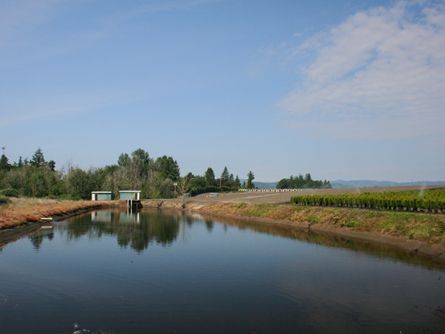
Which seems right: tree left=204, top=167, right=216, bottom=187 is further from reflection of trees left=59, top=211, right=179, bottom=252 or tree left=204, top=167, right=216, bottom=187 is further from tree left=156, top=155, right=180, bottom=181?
reflection of trees left=59, top=211, right=179, bottom=252

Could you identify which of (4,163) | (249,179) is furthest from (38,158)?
(249,179)

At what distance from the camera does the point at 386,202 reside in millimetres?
43219

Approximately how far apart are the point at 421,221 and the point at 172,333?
1039 inches

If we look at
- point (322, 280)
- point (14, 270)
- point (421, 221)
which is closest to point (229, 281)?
point (322, 280)

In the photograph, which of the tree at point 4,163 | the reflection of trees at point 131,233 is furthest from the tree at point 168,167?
the reflection of trees at point 131,233

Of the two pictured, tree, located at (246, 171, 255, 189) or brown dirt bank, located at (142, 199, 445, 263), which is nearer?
brown dirt bank, located at (142, 199, 445, 263)

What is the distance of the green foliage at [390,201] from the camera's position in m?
37.4

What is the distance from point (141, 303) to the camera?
18109 millimetres

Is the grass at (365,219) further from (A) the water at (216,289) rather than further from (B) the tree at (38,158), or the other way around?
(B) the tree at (38,158)

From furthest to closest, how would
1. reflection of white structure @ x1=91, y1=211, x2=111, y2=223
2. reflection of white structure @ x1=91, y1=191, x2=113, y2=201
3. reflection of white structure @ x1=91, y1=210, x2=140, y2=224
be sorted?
reflection of white structure @ x1=91, y1=191, x2=113, y2=201 < reflection of white structure @ x1=91, y1=211, x2=111, y2=223 < reflection of white structure @ x1=91, y1=210, x2=140, y2=224

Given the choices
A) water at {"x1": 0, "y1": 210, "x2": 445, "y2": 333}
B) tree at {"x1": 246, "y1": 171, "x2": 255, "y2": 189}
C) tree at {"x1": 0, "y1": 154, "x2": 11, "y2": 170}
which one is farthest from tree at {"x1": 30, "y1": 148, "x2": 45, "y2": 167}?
water at {"x1": 0, "y1": 210, "x2": 445, "y2": 333}

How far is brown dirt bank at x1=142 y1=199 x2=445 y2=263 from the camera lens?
30984mm

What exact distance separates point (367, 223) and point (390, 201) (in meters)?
4.77

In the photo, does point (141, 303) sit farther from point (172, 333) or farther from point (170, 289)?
point (172, 333)
